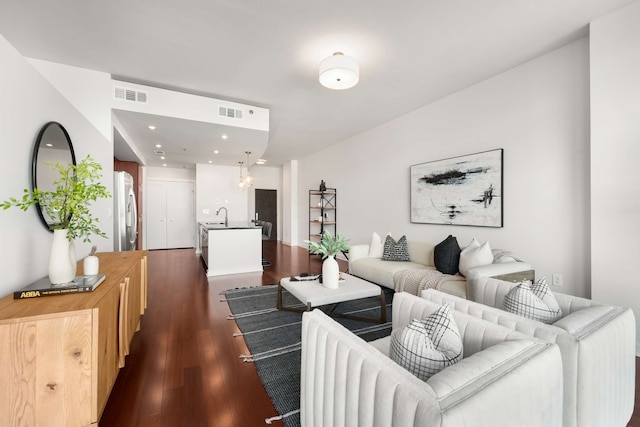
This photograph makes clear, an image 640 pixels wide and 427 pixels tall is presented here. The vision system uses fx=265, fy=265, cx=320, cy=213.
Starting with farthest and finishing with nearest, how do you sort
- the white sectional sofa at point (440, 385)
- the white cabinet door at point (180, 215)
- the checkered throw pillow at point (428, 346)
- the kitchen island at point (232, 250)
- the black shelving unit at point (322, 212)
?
the white cabinet door at point (180, 215) → the black shelving unit at point (322, 212) → the kitchen island at point (232, 250) → the checkered throw pillow at point (428, 346) → the white sectional sofa at point (440, 385)

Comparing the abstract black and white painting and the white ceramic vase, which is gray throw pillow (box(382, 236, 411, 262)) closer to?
the abstract black and white painting

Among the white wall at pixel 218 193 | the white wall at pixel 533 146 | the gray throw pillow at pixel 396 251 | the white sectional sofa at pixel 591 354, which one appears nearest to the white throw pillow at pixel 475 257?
the white wall at pixel 533 146

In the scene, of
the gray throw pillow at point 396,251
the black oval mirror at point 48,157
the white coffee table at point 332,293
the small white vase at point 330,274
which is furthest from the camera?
the gray throw pillow at point 396,251

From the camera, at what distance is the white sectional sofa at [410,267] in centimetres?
272

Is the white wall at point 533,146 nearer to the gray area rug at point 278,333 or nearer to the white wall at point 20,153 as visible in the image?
the gray area rug at point 278,333

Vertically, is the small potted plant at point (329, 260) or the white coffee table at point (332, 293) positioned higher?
the small potted plant at point (329, 260)

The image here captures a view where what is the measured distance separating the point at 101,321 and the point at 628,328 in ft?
8.86

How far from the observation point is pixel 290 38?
253cm

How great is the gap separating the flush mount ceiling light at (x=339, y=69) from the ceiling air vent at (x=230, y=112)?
6.01 feet

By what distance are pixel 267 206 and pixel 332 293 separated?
730 cm

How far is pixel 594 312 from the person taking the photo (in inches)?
52.7

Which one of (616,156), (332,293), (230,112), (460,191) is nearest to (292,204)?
(230,112)

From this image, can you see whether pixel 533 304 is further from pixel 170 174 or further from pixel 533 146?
pixel 170 174

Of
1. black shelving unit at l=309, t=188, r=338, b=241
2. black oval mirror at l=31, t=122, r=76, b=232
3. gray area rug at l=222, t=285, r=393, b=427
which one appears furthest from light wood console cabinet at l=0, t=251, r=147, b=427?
black shelving unit at l=309, t=188, r=338, b=241
